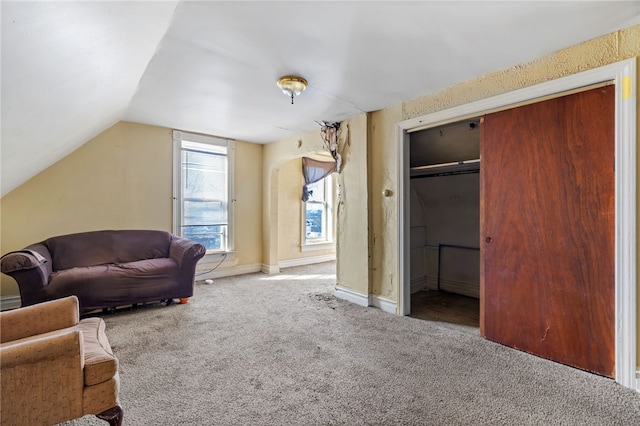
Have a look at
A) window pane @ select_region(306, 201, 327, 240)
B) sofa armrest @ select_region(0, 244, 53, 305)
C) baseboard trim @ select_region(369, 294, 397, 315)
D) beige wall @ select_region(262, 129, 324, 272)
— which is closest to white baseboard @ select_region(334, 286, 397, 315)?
baseboard trim @ select_region(369, 294, 397, 315)

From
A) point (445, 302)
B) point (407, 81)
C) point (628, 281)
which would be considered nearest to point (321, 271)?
point (445, 302)

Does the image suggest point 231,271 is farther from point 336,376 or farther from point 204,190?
point 336,376

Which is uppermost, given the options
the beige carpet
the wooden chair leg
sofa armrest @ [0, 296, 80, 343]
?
sofa armrest @ [0, 296, 80, 343]

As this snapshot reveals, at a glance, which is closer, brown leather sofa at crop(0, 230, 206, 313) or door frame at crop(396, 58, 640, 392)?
door frame at crop(396, 58, 640, 392)

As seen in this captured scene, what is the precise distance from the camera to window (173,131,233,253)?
4477 mm

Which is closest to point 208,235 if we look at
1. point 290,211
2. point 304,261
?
point 290,211

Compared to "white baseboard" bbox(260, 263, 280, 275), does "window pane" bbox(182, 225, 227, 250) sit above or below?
above

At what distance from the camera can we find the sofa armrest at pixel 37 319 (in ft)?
4.80

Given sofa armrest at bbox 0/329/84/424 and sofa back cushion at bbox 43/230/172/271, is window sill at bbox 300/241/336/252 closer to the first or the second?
sofa back cushion at bbox 43/230/172/271

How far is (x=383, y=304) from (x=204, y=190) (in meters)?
3.36

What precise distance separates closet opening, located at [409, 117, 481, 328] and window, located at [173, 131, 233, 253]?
122 inches

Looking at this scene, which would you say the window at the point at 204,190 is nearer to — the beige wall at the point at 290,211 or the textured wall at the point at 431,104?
the beige wall at the point at 290,211

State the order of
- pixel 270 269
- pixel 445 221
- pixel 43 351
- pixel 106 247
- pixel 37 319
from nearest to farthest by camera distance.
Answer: pixel 43 351 → pixel 37 319 → pixel 106 247 → pixel 445 221 → pixel 270 269

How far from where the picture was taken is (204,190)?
4.75m
